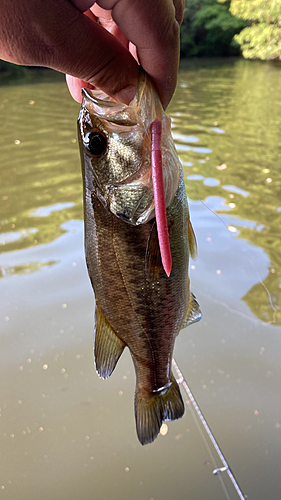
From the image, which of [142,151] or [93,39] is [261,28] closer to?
[142,151]

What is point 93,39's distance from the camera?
3.13 ft

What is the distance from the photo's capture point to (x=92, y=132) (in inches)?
48.6

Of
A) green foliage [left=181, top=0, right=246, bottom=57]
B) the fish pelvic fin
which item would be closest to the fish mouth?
the fish pelvic fin

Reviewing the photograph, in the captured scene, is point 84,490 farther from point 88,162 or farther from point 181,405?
point 88,162

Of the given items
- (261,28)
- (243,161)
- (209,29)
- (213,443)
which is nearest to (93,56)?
(213,443)

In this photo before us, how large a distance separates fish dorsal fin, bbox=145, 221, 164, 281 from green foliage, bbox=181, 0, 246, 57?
36.7m

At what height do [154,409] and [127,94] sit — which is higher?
[127,94]

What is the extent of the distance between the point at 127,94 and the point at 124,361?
2.15 metres

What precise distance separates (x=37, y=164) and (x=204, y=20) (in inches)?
1405

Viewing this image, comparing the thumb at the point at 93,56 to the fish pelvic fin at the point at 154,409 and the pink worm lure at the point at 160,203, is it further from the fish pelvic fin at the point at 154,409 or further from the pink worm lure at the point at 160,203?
the fish pelvic fin at the point at 154,409

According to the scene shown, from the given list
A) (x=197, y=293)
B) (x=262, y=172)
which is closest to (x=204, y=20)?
(x=262, y=172)

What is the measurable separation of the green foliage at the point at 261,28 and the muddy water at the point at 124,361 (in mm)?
Result: 27269

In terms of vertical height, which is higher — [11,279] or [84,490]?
[11,279]

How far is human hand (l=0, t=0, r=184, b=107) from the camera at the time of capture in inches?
34.4
